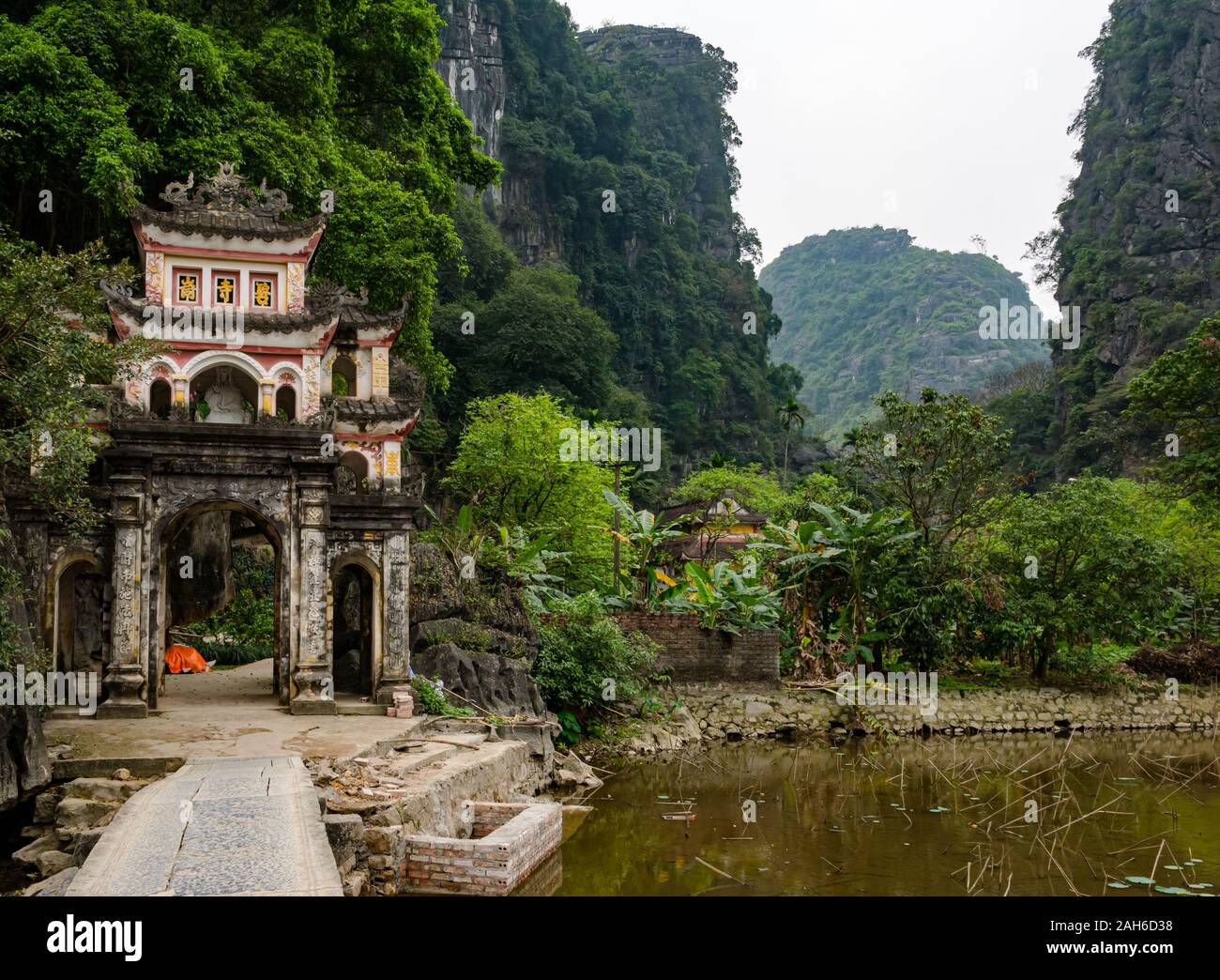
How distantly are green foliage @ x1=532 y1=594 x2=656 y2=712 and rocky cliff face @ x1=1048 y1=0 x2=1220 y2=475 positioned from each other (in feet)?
124

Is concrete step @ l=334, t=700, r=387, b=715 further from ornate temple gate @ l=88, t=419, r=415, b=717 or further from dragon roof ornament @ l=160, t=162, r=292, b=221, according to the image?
dragon roof ornament @ l=160, t=162, r=292, b=221

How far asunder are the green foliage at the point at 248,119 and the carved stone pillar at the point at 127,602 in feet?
20.2

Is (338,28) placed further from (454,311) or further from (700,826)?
(454,311)

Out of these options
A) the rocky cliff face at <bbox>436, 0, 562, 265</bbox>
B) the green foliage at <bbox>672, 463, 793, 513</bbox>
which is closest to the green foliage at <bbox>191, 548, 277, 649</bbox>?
the green foliage at <bbox>672, 463, 793, 513</bbox>

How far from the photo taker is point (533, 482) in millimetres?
29922

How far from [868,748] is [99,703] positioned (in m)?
14.3

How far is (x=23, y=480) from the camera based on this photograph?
14.5m

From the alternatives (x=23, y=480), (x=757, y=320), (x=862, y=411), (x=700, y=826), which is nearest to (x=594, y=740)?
(x=700, y=826)

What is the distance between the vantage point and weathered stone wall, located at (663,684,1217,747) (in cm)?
2252

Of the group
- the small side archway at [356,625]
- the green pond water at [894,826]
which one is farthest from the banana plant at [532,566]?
the green pond water at [894,826]

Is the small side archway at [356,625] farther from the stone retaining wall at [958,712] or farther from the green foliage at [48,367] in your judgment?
the stone retaining wall at [958,712]

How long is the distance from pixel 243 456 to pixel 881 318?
104 m

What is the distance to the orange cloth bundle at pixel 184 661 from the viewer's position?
2212 centimetres

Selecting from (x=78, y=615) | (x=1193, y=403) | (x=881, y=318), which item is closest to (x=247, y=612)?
(x=78, y=615)
